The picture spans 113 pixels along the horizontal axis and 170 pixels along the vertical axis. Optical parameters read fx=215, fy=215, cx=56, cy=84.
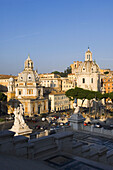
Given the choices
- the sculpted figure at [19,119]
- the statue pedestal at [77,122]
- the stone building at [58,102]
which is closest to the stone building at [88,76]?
the stone building at [58,102]

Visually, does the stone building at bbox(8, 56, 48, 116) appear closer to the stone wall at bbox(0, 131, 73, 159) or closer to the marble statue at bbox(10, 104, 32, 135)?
the marble statue at bbox(10, 104, 32, 135)

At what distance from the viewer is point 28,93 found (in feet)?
229

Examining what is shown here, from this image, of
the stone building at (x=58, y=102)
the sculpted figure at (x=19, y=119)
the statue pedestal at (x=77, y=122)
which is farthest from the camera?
the stone building at (x=58, y=102)

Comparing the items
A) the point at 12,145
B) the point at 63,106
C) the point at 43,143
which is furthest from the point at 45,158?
the point at 63,106

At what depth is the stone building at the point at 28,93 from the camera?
2626 inches

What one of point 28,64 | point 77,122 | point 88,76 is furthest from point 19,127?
point 88,76

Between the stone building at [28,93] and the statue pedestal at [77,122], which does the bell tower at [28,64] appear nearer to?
the stone building at [28,93]

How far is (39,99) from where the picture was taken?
6938 centimetres

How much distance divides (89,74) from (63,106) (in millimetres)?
16662

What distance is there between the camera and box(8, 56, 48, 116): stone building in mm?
66713

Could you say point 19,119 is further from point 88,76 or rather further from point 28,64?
point 88,76

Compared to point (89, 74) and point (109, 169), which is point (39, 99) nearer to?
point (89, 74)

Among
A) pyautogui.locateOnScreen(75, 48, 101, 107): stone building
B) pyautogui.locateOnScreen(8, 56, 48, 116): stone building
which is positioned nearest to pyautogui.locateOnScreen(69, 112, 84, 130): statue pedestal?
pyautogui.locateOnScreen(8, 56, 48, 116): stone building

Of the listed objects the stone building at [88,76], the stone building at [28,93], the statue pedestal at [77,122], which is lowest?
the statue pedestal at [77,122]
